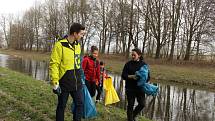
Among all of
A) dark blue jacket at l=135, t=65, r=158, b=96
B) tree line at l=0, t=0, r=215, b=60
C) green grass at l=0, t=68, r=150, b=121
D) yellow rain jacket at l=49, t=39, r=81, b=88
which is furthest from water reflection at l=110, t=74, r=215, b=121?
tree line at l=0, t=0, r=215, b=60

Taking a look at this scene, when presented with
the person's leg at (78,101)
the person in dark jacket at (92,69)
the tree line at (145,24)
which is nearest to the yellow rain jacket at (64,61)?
the person's leg at (78,101)

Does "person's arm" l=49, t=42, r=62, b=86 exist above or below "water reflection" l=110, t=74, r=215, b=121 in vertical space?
above

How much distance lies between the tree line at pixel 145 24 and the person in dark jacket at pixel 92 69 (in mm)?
31069

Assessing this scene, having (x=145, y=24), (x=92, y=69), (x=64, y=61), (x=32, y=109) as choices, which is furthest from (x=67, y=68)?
(x=145, y=24)

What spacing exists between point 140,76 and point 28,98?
396cm

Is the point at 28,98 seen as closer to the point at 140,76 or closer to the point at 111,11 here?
the point at 140,76

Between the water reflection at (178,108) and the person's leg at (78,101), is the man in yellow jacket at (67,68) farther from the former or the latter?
the water reflection at (178,108)

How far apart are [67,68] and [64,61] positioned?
0.15 meters

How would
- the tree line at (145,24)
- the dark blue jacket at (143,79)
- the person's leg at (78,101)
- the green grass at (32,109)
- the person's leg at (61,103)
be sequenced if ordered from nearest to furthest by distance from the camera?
the person's leg at (61,103) < the person's leg at (78,101) < the green grass at (32,109) < the dark blue jacket at (143,79) < the tree line at (145,24)

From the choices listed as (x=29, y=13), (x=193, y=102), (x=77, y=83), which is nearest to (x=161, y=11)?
(x=193, y=102)

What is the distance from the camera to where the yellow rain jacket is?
535cm

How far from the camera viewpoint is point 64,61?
Result: 5.49 m

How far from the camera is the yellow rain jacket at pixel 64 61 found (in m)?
5.35

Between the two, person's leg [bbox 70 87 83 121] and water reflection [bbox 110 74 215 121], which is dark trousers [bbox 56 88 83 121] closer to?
person's leg [bbox 70 87 83 121]
